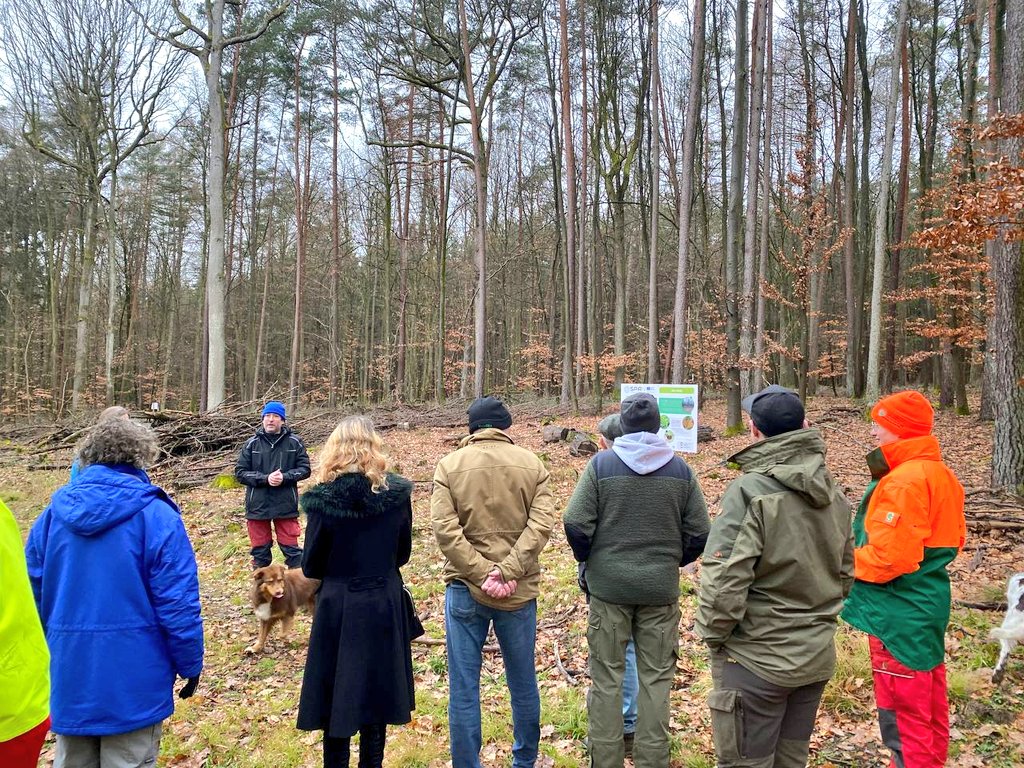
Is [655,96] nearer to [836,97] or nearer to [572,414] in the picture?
[572,414]

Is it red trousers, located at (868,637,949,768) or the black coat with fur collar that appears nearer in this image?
red trousers, located at (868,637,949,768)

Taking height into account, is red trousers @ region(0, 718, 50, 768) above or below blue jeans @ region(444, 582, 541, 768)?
above

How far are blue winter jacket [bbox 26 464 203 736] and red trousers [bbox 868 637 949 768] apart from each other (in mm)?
3182

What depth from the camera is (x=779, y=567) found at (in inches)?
93.7

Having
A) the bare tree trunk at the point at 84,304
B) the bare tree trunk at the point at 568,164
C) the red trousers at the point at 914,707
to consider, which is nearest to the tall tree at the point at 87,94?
the bare tree trunk at the point at 84,304

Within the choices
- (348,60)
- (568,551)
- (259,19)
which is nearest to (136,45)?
(259,19)

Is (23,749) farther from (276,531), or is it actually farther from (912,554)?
(276,531)

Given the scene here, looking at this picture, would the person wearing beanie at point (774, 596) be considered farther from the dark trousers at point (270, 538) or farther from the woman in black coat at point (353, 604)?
the dark trousers at point (270, 538)

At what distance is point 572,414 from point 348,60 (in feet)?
50.9

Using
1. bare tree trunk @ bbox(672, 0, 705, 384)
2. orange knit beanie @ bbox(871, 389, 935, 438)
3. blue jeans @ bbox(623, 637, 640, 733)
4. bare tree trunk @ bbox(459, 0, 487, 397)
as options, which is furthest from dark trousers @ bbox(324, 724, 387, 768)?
bare tree trunk @ bbox(459, 0, 487, 397)

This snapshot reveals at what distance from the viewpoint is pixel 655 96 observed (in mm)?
15203

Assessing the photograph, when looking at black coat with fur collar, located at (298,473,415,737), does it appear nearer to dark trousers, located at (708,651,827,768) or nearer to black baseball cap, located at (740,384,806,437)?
dark trousers, located at (708,651,827,768)

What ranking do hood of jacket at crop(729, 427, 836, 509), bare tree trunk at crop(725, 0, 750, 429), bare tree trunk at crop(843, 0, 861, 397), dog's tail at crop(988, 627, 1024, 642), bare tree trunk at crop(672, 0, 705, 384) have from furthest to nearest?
1. bare tree trunk at crop(843, 0, 861, 397)
2. bare tree trunk at crop(725, 0, 750, 429)
3. bare tree trunk at crop(672, 0, 705, 384)
4. dog's tail at crop(988, 627, 1024, 642)
5. hood of jacket at crop(729, 427, 836, 509)

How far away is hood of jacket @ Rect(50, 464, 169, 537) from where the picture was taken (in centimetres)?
237
